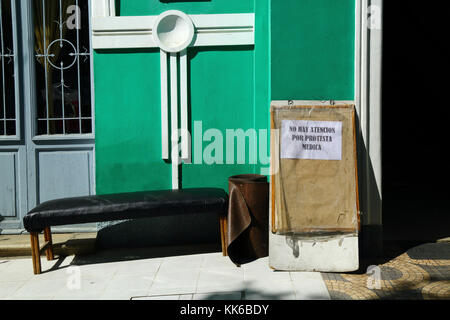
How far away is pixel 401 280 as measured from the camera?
4203mm

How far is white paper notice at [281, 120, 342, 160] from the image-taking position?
4.54m

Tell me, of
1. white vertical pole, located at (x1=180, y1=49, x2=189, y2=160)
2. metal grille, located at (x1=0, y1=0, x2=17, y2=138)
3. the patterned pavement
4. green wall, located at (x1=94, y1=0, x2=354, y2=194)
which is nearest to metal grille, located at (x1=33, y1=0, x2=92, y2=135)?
metal grille, located at (x1=0, y1=0, x2=17, y2=138)

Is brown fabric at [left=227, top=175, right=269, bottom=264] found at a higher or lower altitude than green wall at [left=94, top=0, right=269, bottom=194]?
lower

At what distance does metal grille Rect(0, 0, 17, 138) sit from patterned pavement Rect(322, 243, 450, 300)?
4.35 metres

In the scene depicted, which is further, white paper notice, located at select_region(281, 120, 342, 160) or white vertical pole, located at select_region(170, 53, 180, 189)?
white vertical pole, located at select_region(170, 53, 180, 189)

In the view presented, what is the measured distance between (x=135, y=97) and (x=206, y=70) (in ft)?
2.96

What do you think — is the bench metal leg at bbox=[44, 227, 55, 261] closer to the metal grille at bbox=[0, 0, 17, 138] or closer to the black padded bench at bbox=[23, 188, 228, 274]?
the black padded bench at bbox=[23, 188, 228, 274]

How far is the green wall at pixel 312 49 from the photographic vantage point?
474cm

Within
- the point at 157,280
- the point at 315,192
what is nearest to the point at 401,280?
the point at 315,192

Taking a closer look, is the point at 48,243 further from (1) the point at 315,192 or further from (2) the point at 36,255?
(1) the point at 315,192

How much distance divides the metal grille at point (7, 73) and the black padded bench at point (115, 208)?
5.72ft

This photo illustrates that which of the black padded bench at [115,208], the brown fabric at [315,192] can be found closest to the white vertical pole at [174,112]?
the black padded bench at [115,208]

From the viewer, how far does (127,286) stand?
4199 millimetres

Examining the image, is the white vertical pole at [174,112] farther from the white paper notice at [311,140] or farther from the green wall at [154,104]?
the white paper notice at [311,140]
